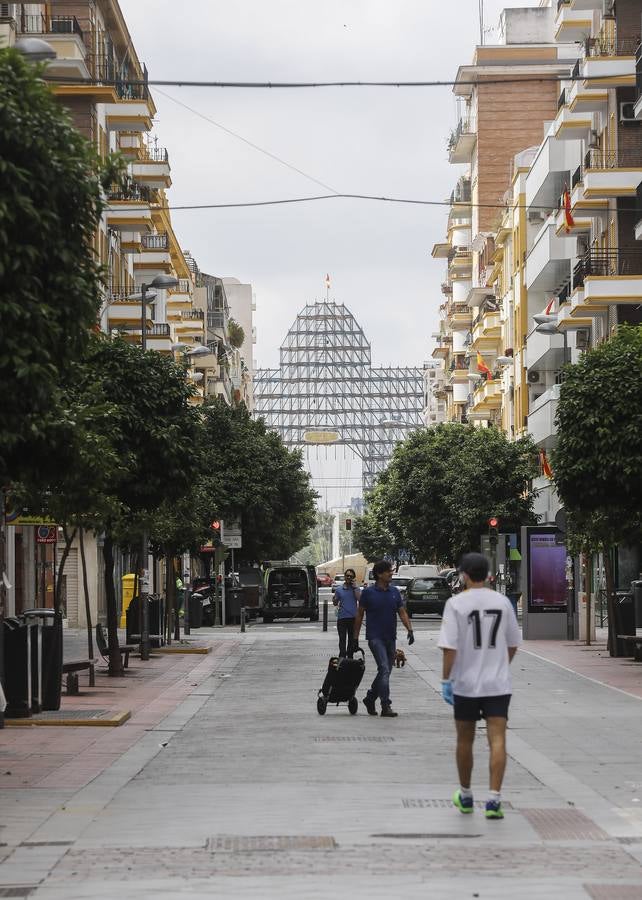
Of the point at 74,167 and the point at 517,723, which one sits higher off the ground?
the point at 74,167

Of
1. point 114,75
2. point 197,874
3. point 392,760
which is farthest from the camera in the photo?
point 114,75

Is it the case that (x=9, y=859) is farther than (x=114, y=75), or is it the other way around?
(x=114, y=75)

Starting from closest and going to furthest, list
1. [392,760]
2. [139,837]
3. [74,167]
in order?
[139,837], [74,167], [392,760]

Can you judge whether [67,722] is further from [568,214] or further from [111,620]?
[568,214]

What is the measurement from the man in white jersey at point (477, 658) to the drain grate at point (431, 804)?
1.16 ft

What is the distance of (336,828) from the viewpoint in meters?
11.0

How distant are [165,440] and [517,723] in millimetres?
12099

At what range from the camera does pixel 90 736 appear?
18.2 metres

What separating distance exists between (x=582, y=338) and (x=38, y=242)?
1801 inches

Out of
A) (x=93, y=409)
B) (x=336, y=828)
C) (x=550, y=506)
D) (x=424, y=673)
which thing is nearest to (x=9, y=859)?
(x=336, y=828)

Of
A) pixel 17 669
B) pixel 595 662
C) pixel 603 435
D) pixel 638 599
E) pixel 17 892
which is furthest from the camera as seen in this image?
pixel 638 599

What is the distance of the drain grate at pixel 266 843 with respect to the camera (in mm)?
10164

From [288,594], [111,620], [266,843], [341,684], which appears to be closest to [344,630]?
[341,684]

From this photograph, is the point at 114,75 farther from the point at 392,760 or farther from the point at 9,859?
the point at 9,859
